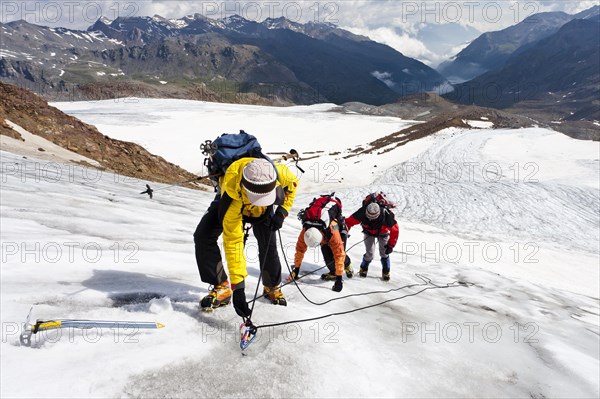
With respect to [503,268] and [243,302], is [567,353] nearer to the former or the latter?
[243,302]

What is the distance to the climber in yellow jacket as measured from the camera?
13.6ft

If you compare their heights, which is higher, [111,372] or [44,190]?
[44,190]

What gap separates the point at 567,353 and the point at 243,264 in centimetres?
545

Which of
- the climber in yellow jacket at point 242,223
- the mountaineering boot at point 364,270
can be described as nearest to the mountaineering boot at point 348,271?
the mountaineering boot at point 364,270

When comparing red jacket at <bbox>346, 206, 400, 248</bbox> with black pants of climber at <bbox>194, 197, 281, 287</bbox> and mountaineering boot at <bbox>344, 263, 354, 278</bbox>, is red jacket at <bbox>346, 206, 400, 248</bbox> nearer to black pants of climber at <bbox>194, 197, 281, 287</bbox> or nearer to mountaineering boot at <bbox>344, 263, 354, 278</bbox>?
mountaineering boot at <bbox>344, 263, 354, 278</bbox>

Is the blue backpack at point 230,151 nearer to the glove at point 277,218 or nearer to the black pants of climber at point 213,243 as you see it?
the black pants of climber at point 213,243

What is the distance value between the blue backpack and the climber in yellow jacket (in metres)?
0.18

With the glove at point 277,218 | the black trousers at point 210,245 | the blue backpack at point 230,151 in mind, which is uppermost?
the blue backpack at point 230,151

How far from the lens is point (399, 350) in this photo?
16.5ft

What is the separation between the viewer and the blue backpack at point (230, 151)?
15.8 ft

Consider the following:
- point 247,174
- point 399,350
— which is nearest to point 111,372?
point 247,174

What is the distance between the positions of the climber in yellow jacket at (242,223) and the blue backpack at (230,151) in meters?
0.18

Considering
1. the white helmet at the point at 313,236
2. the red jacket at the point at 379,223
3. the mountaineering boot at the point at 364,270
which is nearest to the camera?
the white helmet at the point at 313,236

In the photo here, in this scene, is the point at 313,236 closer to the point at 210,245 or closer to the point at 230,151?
the point at 210,245
